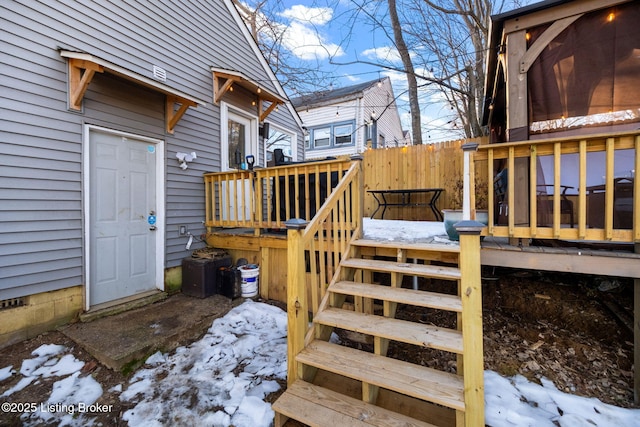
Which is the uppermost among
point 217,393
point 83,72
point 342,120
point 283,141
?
point 342,120

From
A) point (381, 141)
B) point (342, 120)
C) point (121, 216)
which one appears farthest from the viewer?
point (381, 141)

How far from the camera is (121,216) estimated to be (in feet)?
11.9

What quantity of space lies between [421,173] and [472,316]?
4.15 meters

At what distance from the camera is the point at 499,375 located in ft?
7.93

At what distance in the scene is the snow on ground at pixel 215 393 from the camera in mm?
1941

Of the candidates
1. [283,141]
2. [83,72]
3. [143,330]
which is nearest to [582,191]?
[143,330]

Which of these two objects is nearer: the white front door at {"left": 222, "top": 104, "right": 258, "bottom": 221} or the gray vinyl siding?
the gray vinyl siding

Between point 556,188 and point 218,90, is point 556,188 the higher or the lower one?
the lower one

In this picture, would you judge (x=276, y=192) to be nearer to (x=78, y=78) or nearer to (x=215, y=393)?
(x=215, y=393)

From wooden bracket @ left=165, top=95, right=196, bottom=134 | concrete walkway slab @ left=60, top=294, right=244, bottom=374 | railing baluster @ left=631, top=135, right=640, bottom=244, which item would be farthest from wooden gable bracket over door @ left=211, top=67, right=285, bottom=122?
railing baluster @ left=631, top=135, right=640, bottom=244

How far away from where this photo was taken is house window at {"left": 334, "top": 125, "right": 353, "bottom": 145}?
1038 cm

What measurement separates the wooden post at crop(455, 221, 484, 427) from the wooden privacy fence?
338cm

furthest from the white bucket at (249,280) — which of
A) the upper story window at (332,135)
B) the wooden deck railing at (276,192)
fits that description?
→ the upper story window at (332,135)

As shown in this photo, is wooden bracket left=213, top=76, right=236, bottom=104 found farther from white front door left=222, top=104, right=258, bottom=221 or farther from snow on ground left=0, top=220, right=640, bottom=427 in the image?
snow on ground left=0, top=220, right=640, bottom=427
